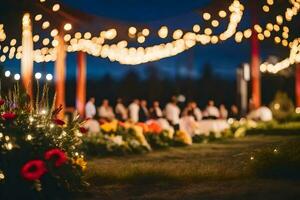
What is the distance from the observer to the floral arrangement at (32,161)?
712 cm

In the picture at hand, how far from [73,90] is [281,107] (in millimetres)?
26315

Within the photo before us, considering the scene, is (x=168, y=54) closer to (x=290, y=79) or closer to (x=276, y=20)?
(x=276, y=20)

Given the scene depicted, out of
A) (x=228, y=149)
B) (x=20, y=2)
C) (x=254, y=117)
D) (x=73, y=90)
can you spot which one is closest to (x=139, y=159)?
(x=228, y=149)

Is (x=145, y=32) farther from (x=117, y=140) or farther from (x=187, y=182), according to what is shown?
(x=187, y=182)

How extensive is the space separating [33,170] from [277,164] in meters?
4.08

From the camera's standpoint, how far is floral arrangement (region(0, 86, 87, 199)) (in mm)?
7125

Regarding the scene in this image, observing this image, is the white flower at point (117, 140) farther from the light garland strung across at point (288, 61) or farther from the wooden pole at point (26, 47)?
the light garland strung across at point (288, 61)

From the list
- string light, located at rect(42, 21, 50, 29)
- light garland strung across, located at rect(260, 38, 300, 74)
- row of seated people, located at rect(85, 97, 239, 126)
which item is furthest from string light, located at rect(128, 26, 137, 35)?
light garland strung across, located at rect(260, 38, 300, 74)

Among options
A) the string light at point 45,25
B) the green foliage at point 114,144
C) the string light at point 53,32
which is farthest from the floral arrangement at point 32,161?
the string light at point 53,32

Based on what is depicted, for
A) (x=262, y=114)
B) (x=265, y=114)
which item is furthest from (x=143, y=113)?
(x=265, y=114)

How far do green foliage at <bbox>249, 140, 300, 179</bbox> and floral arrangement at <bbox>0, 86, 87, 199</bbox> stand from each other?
2.91 meters

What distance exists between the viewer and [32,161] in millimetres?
7008

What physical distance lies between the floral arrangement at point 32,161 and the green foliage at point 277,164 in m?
2.91

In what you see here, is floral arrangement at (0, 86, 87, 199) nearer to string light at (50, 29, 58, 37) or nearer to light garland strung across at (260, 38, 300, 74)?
string light at (50, 29, 58, 37)
